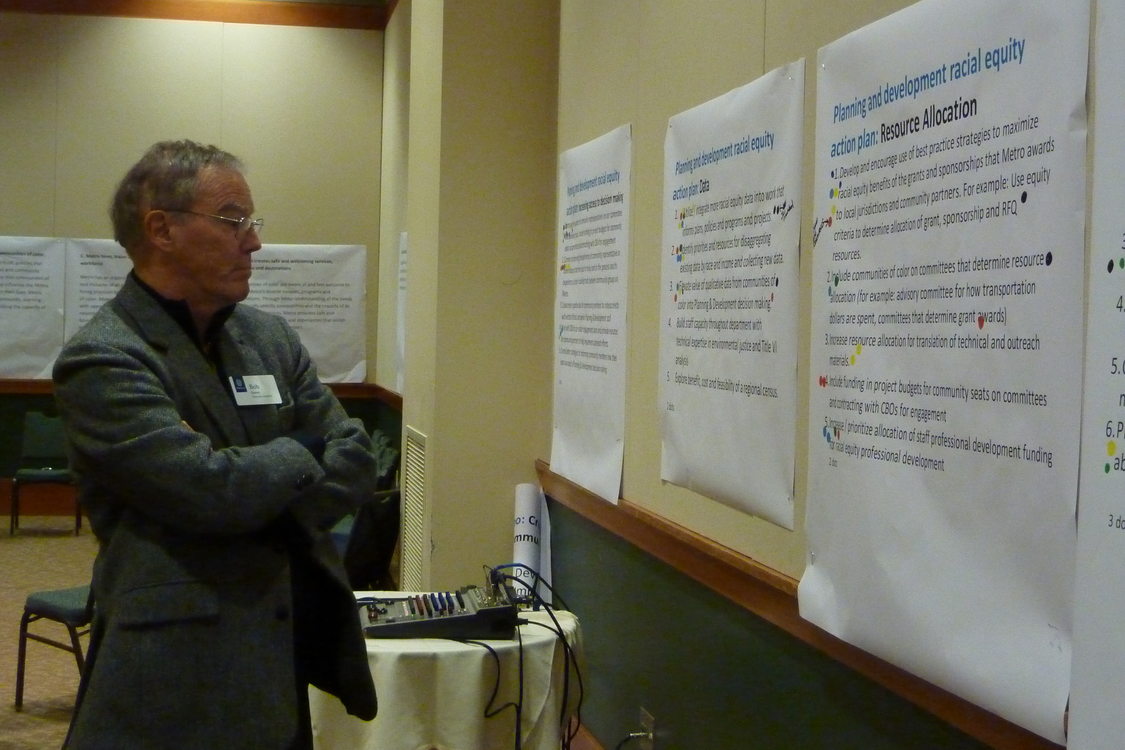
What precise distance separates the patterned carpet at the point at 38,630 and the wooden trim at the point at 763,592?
2.13 metres

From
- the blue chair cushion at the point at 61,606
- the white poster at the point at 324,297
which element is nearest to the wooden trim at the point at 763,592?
the blue chair cushion at the point at 61,606

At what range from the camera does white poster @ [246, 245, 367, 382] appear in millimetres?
7953

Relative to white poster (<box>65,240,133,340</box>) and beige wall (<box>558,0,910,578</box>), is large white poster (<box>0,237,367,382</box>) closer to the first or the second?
white poster (<box>65,240,133,340</box>)

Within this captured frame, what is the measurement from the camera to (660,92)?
109 inches

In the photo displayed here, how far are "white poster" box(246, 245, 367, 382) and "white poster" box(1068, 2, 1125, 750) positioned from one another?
7.15m

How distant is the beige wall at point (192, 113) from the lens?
7824 millimetres

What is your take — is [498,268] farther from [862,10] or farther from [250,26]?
[250,26]

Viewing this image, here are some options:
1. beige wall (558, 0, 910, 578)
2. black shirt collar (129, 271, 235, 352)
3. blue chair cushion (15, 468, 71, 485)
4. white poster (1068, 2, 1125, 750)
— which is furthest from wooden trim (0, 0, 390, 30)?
white poster (1068, 2, 1125, 750)

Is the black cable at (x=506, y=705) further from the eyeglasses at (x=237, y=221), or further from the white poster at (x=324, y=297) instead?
the white poster at (x=324, y=297)

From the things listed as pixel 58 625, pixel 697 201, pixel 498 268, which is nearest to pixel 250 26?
pixel 58 625

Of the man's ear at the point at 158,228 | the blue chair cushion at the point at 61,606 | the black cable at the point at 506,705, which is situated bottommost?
the blue chair cushion at the point at 61,606

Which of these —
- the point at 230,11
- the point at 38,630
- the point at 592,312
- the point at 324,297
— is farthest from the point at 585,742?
the point at 230,11

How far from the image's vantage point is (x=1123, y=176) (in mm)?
1107

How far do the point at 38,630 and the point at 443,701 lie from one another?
352 centimetres
